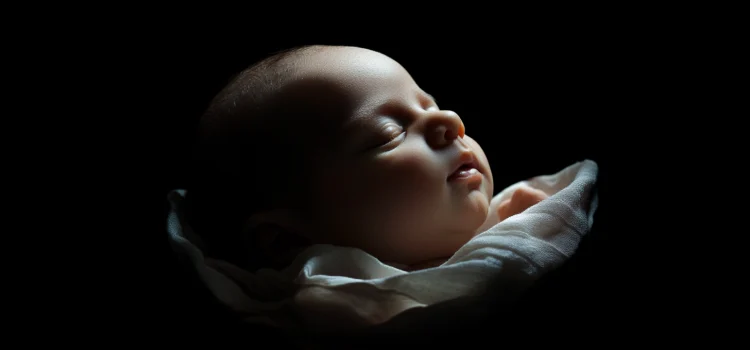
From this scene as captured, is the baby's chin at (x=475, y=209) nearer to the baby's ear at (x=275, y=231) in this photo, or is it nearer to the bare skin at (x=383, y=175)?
the bare skin at (x=383, y=175)

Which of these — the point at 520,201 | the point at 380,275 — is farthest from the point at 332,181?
the point at 520,201

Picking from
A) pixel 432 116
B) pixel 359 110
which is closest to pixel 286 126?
pixel 359 110

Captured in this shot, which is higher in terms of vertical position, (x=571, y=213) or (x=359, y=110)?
(x=359, y=110)

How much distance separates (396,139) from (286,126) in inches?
6.7

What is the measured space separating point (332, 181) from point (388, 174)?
86 millimetres

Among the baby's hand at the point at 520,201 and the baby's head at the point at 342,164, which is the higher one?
A: the baby's head at the point at 342,164

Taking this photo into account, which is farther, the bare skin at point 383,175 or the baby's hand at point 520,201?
the baby's hand at point 520,201

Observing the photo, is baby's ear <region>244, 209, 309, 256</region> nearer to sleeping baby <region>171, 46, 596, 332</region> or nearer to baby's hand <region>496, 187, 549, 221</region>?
sleeping baby <region>171, 46, 596, 332</region>

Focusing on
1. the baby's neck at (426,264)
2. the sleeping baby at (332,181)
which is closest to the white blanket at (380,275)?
the sleeping baby at (332,181)

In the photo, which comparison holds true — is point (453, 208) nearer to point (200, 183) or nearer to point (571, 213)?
point (571, 213)

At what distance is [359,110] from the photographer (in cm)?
105

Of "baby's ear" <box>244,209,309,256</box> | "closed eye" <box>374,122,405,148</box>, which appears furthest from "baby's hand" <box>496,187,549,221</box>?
"baby's ear" <box>244,209,309,256</box>

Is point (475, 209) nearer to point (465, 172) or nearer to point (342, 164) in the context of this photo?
point (465, 172)

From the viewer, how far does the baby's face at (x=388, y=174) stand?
1.02 m
